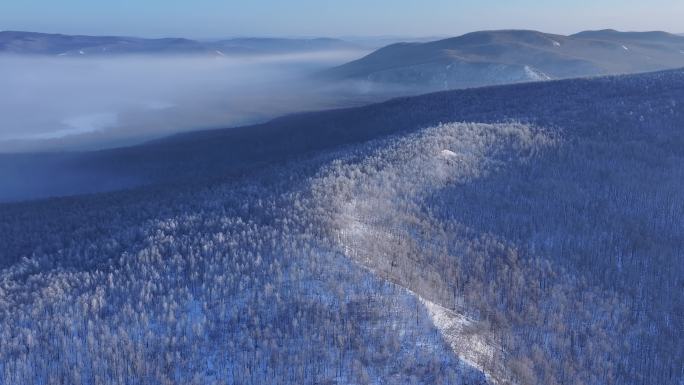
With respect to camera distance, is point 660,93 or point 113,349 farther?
point 660,93

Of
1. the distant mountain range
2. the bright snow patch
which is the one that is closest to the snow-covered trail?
the bright snow patch

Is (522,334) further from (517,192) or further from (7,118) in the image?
(7,118)

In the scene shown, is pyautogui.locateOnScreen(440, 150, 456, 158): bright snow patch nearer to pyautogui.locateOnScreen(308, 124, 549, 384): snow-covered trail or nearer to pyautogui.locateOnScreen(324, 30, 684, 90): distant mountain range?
pyautogui.locateOnScreen(308, 124, 549, 384): snow-covered trail

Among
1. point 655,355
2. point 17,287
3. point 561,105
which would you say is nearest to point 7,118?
point 561,105

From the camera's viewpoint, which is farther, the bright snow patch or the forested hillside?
the bright snow patch

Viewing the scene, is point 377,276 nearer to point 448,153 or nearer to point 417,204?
point 417,204

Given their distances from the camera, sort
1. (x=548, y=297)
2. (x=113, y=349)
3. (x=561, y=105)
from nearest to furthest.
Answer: (x=113, y=349)
(x=548, y=297)
(x=561, y=105)
